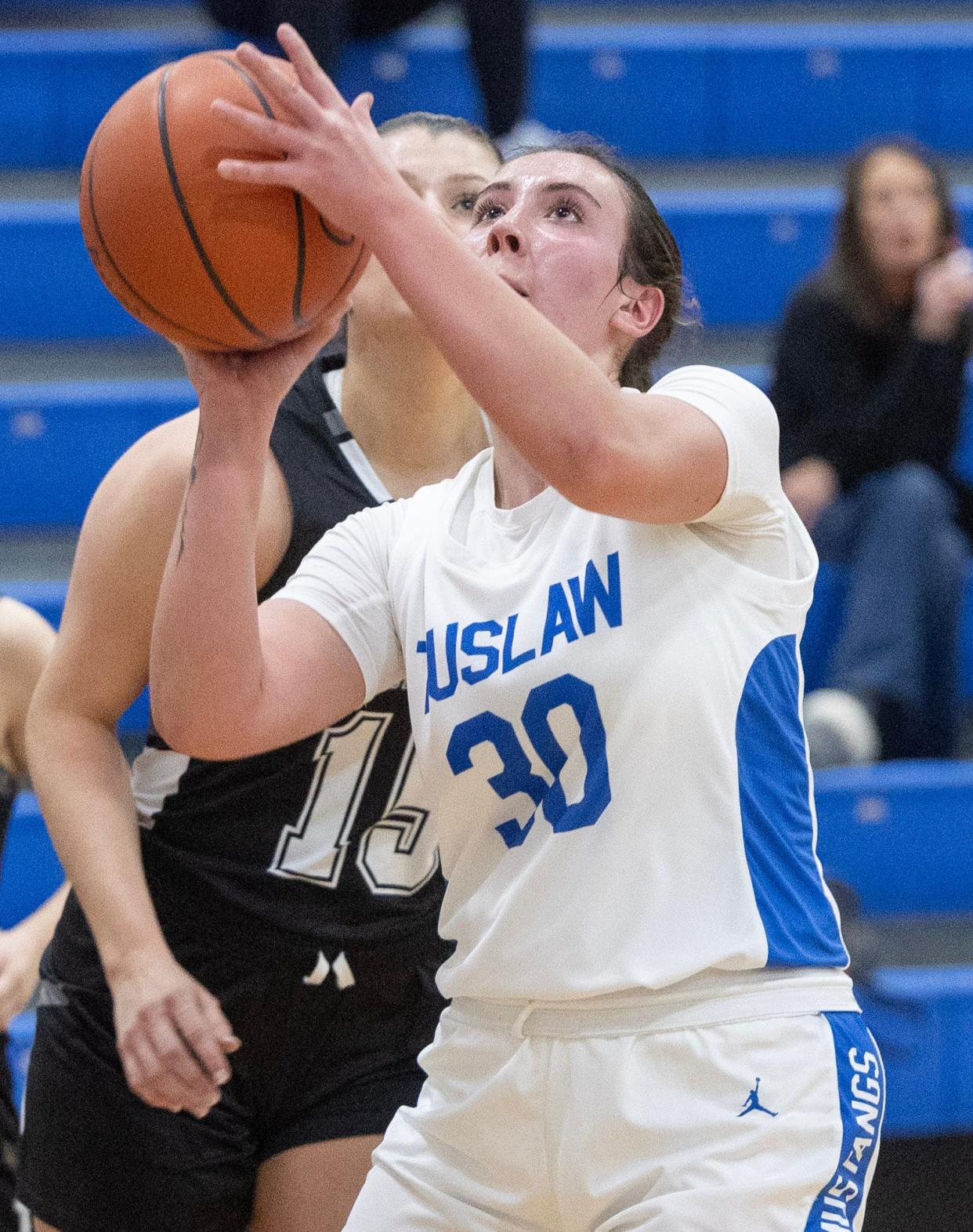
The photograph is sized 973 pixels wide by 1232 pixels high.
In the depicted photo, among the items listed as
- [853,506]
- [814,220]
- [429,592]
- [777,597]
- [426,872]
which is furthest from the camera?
[814,220]

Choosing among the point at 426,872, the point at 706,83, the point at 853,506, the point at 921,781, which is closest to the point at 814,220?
the point at 706,83

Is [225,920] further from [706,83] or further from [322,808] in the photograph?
[706,83]

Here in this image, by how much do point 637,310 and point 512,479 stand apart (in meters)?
0.22

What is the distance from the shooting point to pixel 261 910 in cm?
229

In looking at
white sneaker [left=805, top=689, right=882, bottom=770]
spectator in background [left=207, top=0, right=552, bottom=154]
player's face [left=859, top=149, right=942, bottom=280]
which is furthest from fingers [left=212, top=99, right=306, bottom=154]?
spectator in background [left=207, top=0, right=552, bottom=154]

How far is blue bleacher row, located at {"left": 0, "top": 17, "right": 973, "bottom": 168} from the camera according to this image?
586 centimetres

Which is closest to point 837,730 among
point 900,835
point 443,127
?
point 900,835

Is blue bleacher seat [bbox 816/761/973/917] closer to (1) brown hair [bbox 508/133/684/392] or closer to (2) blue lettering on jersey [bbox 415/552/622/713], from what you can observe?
(1) brown hair [bbox 508/133/684/392]

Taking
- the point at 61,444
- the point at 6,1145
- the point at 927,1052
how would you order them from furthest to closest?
the point at 61,444 < the point at 927,1052 < the point at 6,1145

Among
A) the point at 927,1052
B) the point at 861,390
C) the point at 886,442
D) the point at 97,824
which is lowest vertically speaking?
the point at 927,1052

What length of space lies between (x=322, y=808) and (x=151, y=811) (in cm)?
23

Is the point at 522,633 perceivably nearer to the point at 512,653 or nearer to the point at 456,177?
the point at 512,653

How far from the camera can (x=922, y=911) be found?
4555mm

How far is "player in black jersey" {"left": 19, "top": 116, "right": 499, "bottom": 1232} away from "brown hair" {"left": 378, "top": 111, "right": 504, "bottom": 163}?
2.3 inches
